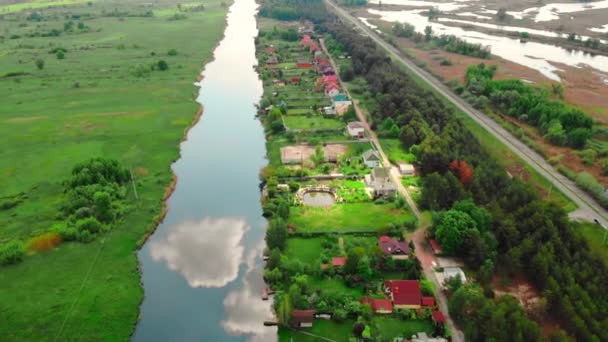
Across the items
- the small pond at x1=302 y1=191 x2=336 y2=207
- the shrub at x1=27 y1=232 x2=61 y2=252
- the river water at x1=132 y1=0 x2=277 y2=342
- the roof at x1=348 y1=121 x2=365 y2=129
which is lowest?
the river water at x1=132 y1=0 x2=277 y2=342

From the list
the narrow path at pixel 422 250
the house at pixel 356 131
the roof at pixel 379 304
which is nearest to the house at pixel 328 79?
the house at pixel 356 131

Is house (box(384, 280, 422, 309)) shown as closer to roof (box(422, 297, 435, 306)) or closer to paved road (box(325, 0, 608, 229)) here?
roof (box(422, 297, 435, 306))

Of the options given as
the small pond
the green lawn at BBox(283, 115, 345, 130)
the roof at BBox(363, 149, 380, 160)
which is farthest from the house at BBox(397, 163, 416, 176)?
the green lawn at BBox(283, 115, 345, 130)

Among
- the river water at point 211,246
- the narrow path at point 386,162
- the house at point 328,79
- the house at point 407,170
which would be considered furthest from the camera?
the house at point 328,79

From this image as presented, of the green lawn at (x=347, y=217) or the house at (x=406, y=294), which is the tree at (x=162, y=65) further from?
the house at (x=406, y=294)

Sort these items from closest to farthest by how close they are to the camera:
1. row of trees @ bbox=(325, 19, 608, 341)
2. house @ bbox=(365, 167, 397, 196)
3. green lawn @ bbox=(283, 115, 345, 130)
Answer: row of trees @ bbox=(325, 19, 608, 341) → house @ bbox=(365, 167, 397, 196) → green lawn @ bbox=(283, 115, 345, 130)

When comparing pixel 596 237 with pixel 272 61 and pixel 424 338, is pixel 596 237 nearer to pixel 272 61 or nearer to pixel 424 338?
pixel 424 338
